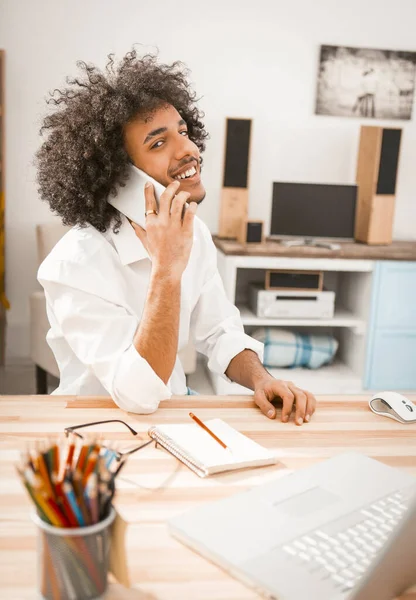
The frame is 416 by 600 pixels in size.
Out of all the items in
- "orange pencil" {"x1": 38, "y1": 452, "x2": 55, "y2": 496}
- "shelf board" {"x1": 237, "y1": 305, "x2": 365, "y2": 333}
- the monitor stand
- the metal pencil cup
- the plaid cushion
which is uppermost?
"orange pencil" {"x1": 38, "y1": 452, "x2": 55, "y2": 496}

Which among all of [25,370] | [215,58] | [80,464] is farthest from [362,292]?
[80,464]

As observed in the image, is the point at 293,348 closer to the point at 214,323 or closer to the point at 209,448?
the point at 214,323

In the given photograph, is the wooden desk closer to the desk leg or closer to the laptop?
the laptop

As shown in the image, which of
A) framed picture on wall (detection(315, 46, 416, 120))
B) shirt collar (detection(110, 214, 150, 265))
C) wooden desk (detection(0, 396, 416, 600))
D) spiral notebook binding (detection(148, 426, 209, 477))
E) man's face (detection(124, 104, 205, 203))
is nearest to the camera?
wooden desk (detection(0, 396, 416, 600))

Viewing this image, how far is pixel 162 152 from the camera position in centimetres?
169

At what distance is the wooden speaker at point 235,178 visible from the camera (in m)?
3.45

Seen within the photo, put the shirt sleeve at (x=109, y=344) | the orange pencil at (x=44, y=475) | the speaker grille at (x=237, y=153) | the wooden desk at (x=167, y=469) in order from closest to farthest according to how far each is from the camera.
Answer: the orange pencil at (x=44, y=475) → the wooden desk at (x=167, y=469) → the shirt sleeve at (x=109, y=344) → the speaker grille at (x=237, y=153)

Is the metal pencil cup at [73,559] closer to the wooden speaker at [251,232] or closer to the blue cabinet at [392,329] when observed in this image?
the wooden speaker at [251,232]

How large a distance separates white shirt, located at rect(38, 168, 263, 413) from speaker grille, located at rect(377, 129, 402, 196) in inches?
79.6

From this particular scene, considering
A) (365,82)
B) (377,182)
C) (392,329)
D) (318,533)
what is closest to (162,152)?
(318,533)

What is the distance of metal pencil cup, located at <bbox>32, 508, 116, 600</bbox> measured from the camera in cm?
63

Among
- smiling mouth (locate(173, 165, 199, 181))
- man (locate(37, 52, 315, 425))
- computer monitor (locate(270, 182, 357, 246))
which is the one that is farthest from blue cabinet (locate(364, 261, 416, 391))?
smiling mouth (locate(173, 165, 199, 181))

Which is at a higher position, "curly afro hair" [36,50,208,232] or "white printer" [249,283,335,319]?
"curly afro hair" [36,50,208,232]

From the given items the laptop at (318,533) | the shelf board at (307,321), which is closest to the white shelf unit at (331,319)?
the shelf board at (307,321)
